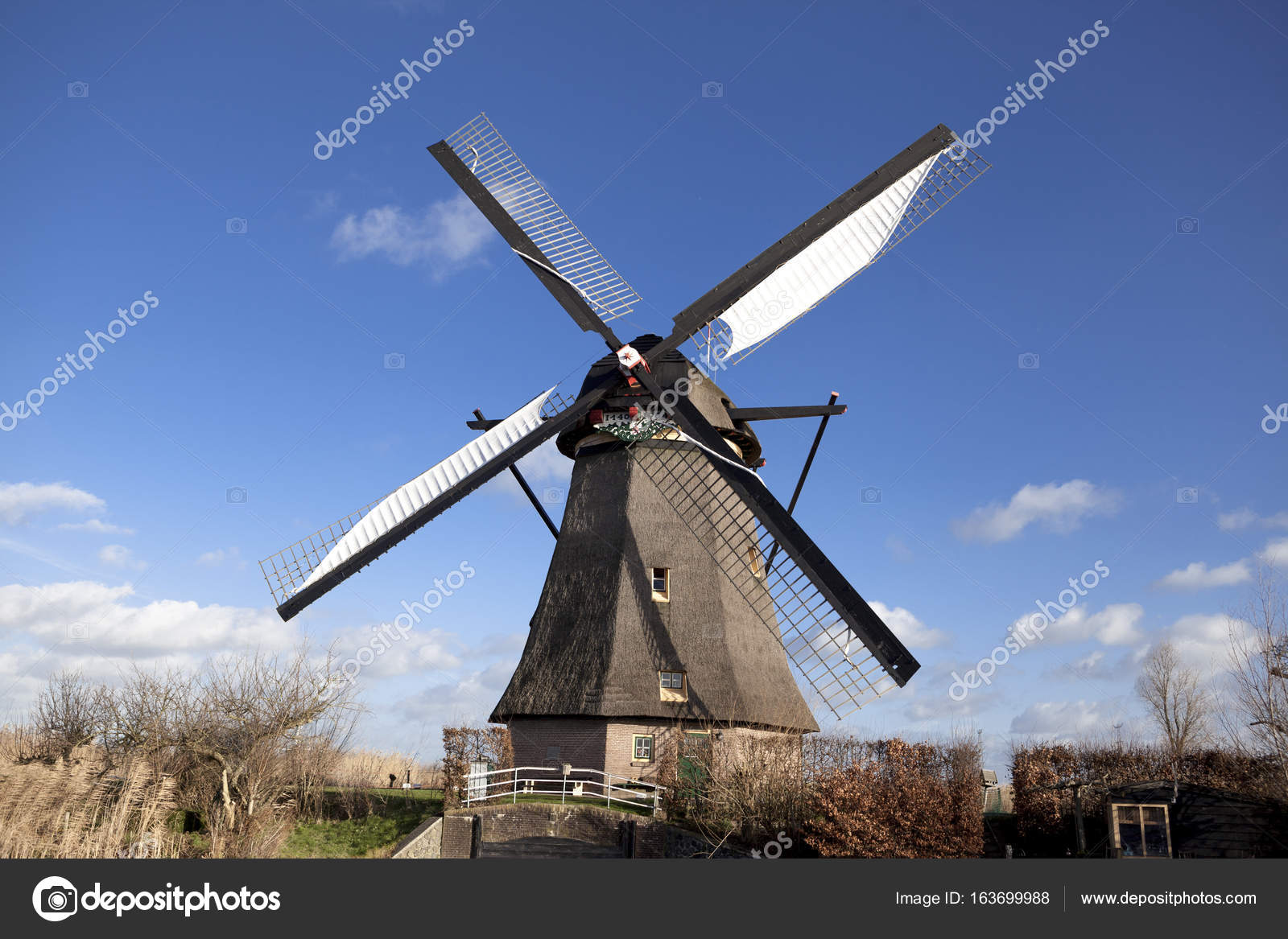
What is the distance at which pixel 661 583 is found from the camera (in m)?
17.9

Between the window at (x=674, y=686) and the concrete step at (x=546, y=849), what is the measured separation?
2.93 m

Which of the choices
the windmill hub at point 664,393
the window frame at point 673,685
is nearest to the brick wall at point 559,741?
the window frame at point 673,685

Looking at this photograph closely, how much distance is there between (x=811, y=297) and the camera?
17062 mm

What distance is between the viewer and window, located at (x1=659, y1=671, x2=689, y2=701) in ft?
54.6

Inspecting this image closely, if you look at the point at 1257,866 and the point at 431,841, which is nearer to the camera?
Result: the point at 1257,866

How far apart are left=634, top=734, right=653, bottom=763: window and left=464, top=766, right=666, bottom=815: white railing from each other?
41cm

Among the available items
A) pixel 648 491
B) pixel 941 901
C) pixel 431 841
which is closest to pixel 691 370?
pixel 648 491

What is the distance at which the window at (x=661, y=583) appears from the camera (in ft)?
58.0

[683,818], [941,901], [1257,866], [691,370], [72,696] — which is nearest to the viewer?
[941,901]

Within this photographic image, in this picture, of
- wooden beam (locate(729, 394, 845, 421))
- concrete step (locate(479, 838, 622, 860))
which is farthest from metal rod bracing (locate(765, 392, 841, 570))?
concrete step (locate(479, 838, 622, 860))

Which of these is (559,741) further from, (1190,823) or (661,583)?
(1190,823)

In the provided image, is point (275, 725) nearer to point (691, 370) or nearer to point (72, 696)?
point (72, 696)

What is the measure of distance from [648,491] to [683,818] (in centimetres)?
642

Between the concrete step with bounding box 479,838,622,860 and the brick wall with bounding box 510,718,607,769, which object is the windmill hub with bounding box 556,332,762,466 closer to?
the brick wall with bounding box 510,718,607,769
